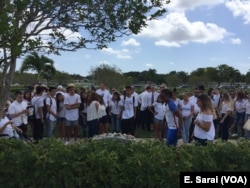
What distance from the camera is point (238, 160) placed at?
16.4 ft

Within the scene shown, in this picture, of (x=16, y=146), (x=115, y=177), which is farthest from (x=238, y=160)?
(x=16, y=146)

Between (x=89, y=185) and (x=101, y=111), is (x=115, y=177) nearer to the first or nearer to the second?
(x=89, y=185)

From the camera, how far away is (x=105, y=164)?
171 inches

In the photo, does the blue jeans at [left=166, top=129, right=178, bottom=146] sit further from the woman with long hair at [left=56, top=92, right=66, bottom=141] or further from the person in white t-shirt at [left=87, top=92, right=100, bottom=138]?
the woman with long hair at [left=56, top=92, right=66, bottom=141]

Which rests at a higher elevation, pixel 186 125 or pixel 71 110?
pixel 71 110

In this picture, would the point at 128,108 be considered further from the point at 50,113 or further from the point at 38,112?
the point at 38,112

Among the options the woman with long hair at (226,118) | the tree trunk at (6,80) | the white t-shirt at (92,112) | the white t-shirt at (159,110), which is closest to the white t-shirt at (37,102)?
the white t-shirt at (92,112)

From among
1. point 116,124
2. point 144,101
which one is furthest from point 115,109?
point 144,101

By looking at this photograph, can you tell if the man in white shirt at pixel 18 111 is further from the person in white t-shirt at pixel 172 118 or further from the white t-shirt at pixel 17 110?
the person in white t-shirt at pixel 172 118

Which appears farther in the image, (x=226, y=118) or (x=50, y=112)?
(x=226, y=118)

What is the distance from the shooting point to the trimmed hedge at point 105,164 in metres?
4.33

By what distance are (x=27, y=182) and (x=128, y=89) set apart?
812 centimetres

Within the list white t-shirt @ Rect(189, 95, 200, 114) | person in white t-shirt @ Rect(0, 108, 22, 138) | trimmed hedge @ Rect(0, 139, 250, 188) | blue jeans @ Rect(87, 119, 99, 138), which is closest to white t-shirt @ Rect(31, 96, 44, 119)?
blue jeans @ Rect(87, 119, 99, 138)

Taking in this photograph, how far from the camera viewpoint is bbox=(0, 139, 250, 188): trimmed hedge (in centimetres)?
433
